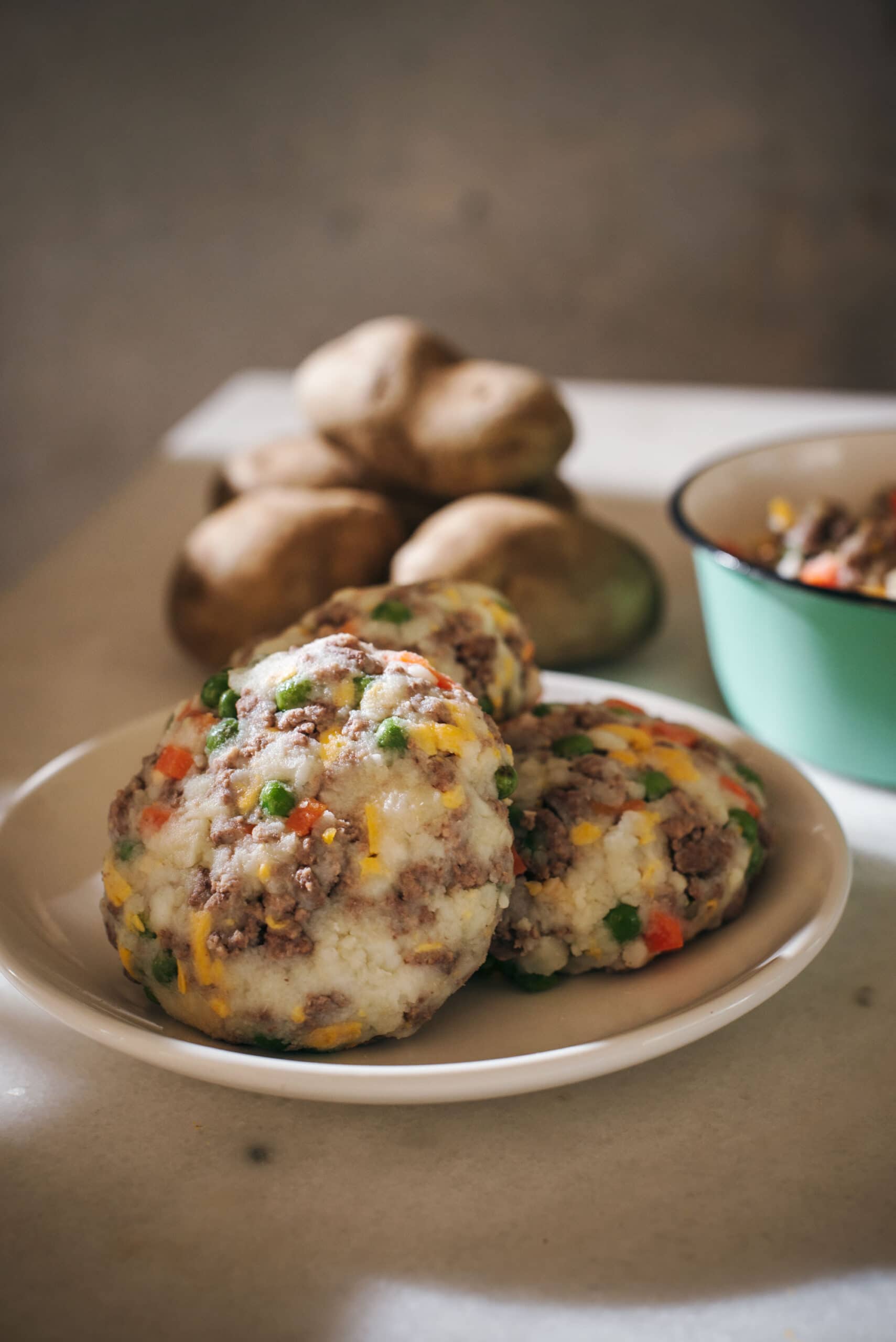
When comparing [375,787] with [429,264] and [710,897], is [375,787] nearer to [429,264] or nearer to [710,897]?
[710,897]

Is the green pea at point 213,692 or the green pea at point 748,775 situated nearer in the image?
the green pea at point 213,692

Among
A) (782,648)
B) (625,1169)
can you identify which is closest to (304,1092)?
(625,1169)

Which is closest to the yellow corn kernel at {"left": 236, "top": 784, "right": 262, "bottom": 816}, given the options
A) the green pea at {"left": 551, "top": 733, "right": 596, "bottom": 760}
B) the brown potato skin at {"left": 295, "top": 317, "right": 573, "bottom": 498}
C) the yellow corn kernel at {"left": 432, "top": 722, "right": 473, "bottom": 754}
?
the yellow corn kernel at {"left": 432, "top": 722, "right": 473, "bottom": 754}

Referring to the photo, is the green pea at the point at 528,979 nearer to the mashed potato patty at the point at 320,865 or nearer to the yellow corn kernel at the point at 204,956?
the mashed potato patty at the point at 320,865

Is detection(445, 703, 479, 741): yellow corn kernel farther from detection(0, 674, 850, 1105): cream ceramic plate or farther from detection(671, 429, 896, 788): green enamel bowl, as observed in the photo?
detection(671, 429, 896, 788): green enamel bowl

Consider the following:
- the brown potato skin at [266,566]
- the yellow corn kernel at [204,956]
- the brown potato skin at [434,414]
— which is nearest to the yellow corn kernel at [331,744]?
the yellow corn kernel at [204,956]

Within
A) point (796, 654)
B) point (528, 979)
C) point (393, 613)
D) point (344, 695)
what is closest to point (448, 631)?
point (393, 613)

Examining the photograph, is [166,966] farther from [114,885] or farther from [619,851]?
[619,851]
